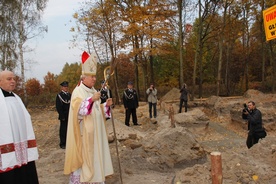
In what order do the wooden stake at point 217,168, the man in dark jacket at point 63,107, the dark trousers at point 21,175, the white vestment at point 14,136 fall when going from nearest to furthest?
the wooden stake at point 217,168 → the white vestment at point 14,136 → the dark trousers at point 21,175 → the man in dark jacket at point 63,107

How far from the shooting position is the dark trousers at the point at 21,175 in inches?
140

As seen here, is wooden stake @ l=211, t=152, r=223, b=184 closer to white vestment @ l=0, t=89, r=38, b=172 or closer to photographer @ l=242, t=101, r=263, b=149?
white vestment @ l=0, t=89, r=38, b=172

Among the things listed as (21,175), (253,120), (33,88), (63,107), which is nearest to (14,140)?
(21,175)

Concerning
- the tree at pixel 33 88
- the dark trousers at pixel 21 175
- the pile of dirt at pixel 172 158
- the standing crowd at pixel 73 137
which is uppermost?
the tree at pixel 33 88

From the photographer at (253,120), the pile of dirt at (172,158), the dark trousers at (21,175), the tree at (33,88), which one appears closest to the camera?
the dark trousers at (21,175)

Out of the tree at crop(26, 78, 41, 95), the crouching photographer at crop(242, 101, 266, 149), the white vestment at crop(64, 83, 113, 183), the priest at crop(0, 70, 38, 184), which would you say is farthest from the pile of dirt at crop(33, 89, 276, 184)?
the tree at crop(26, 78, 41, 95)

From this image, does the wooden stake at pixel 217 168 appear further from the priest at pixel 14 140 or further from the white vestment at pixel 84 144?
the priest at pixel 14 140

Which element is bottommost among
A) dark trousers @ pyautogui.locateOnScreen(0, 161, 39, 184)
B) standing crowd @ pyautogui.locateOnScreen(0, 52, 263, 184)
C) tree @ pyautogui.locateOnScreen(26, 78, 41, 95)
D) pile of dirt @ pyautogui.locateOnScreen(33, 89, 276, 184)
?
pile of dirt @ pyautogui.locateOnScreen(33, 89, 276, 184)

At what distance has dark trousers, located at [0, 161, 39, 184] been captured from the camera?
11.7ft

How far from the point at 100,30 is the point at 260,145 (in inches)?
697

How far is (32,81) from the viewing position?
30266 millimetres

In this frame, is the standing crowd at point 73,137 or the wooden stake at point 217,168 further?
the standing crowd at point 73,137

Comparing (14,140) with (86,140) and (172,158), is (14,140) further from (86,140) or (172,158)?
(172,158)

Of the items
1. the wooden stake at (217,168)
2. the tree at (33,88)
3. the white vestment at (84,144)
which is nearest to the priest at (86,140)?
the white vestment at (84,144)
